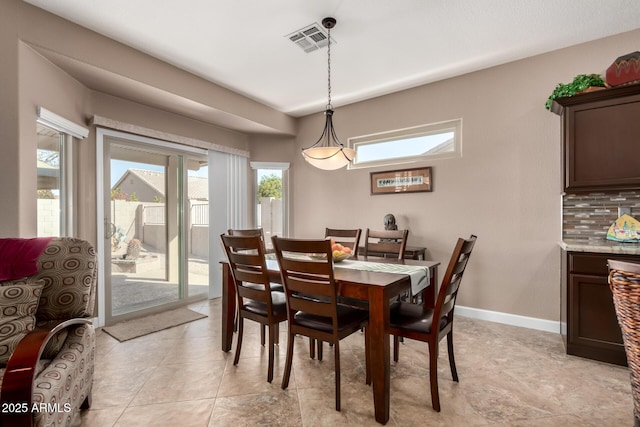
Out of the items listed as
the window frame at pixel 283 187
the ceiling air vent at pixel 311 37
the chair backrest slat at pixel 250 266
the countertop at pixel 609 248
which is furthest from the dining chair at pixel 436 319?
the window frame at pixel 283 187

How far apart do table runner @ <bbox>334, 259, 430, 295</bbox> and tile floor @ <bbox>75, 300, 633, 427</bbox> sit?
662 mm

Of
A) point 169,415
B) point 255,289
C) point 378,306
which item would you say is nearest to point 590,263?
point 378,306

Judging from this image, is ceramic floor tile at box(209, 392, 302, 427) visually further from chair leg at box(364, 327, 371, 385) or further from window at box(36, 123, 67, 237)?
window at box(36, 123, 67, 237)

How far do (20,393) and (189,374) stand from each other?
124cm

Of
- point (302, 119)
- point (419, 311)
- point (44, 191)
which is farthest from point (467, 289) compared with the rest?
point (44, 191)

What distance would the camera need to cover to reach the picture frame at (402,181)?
3.73 metres

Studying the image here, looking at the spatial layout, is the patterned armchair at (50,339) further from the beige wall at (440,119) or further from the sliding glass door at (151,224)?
the sliding glass door at (151,224)

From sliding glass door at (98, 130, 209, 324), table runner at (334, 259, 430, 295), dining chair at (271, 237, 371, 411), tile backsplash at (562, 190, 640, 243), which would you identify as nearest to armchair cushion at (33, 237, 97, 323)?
dining chair at (271, 237, 371, 411)

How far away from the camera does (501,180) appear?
3252 mm

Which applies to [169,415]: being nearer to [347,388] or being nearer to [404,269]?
[347,388]

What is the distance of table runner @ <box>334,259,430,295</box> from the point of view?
6.72 ft

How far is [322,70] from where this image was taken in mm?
3395

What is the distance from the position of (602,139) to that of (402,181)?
190 cm

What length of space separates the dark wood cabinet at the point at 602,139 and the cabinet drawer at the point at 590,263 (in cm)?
59
